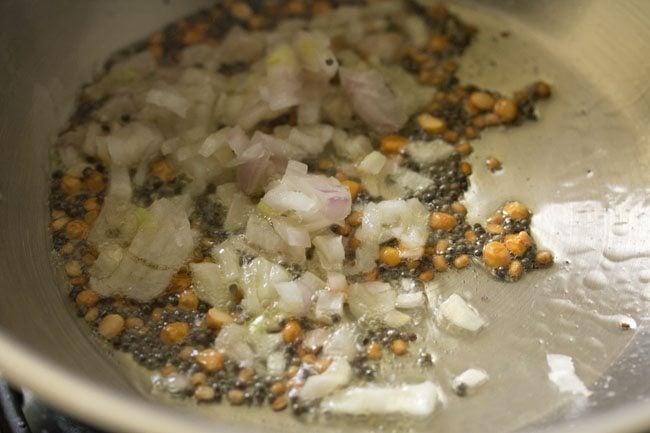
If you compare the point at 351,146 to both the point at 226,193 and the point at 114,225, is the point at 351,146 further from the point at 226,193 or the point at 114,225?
the point at 114,225

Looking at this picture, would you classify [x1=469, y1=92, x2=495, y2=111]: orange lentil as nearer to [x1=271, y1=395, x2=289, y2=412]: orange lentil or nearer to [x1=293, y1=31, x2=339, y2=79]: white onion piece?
[x1=293, y1=31, x2=339, y2=79]: white onion piece

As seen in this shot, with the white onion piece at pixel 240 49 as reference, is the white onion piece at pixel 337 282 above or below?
above

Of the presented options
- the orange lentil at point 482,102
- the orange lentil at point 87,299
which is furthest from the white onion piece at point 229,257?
the orange lentil at point 482,102

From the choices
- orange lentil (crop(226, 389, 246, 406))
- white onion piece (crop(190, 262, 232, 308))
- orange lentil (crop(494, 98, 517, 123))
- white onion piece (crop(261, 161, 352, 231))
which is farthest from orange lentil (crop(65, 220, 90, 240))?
orange lentil (crop(494, 98, 517, 123))

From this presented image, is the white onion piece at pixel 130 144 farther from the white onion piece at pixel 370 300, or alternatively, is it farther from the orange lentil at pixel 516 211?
the orange lentil at pixel 516 211

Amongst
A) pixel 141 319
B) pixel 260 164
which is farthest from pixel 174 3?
pixel 141 319

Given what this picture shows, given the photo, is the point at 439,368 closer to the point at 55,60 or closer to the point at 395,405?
the point at 395,405
